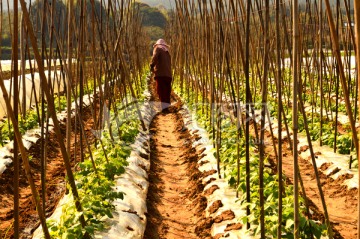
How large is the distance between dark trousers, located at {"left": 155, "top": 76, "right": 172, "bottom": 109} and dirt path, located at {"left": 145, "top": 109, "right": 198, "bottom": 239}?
7.13ft

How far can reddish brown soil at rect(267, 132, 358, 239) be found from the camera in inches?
146

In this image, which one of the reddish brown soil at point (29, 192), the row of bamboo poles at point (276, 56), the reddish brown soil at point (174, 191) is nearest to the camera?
the row of bamboo poles at point (276, 56)

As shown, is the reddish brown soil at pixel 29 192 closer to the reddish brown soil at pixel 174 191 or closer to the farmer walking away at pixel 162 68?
the reddish brown soil at pixel 174 191

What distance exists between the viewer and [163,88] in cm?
1047

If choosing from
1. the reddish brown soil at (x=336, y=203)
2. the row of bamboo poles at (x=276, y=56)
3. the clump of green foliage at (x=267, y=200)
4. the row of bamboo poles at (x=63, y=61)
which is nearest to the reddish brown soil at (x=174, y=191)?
the clump of green foliage at (x=267, y=200)

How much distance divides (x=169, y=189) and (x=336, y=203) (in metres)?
1.97

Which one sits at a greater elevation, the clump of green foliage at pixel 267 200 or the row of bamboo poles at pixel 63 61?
the row of bamboo poles at pixel 63 61

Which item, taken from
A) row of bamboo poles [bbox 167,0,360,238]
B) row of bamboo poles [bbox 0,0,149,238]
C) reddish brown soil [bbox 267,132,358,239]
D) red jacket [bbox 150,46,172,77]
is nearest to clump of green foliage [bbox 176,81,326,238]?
row of bamboo poles [bbox 167,0,360,238]

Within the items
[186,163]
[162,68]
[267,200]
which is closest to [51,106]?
[267,200]

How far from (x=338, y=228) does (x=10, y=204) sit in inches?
131

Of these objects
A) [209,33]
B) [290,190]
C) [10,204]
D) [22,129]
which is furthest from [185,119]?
[290,190]

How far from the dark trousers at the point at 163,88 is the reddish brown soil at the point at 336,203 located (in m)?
5.35

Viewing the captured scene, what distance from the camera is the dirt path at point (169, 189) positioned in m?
4.11

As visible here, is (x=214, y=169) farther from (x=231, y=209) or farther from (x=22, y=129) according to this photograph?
(x=22, y=129)
